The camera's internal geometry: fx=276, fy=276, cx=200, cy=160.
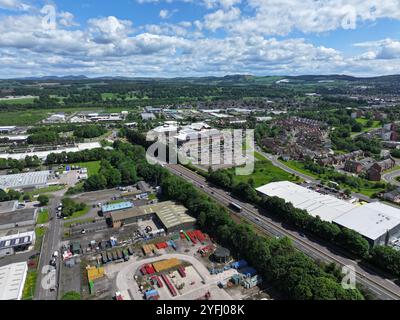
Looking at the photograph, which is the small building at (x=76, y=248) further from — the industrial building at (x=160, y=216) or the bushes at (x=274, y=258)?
the bushes at (x=274, y=258)

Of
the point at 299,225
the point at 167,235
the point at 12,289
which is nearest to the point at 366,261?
the point at 299,225

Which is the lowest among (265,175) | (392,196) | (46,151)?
(265,175)

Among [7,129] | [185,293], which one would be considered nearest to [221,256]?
[185,293]

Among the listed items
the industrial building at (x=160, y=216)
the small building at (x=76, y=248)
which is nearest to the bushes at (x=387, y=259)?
the industrial building at (x=160, y=216)

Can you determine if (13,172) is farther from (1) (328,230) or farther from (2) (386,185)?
(2) (386,185)

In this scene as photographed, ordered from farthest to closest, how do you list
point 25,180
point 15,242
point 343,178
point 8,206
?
point 25,180 < point 343,178 < point 8,206 < point 15,242

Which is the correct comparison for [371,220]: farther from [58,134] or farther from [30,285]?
[58,134]

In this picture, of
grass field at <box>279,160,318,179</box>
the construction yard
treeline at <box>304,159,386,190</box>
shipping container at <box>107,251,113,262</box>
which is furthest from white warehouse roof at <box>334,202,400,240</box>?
shipping container at <box>107,251,113,262</box>
